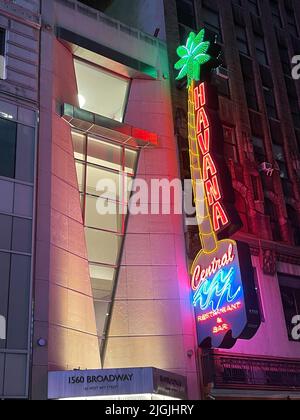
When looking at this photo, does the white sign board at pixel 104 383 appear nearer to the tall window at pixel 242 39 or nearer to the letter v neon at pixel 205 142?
the letter v neon at pixel 205 142

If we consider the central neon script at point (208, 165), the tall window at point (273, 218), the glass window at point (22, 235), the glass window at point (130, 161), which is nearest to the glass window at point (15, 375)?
the glass window at point (22, 235)

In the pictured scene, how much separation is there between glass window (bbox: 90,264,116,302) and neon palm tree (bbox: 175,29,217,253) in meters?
4.11

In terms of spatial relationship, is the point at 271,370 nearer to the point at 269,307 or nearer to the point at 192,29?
the point at 269,307

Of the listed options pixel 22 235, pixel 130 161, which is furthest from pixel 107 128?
pixel 22 235

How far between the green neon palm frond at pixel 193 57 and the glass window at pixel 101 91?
2.93 metres

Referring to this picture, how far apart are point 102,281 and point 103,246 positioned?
1485 mm

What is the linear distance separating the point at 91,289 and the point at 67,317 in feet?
6.04

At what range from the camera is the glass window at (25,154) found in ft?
62.5

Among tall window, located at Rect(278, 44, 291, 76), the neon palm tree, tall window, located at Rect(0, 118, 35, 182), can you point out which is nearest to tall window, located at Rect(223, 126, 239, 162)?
the neon palm tree

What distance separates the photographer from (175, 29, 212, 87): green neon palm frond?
23.0m

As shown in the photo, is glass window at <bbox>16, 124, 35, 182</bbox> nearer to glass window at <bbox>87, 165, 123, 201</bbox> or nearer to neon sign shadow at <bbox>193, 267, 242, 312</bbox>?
glass window at <bbox>87, 165, 123, 201</bbox>

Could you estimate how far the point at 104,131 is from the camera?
22.2 meters

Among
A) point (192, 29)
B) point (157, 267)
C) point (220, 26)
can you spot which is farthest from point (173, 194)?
point (220, 26)

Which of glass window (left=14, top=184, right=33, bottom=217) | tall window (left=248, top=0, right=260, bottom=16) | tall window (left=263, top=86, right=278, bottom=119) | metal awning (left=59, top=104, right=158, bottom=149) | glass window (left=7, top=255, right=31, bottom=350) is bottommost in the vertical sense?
glass window (left=7, top=255, right=31, bottom=350)
